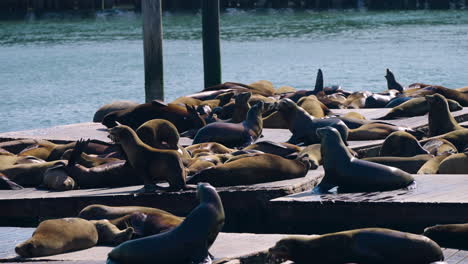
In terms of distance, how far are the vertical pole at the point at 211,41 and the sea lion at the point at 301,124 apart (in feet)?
20.4

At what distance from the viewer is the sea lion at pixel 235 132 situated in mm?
8664

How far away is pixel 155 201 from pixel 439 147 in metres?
2.88

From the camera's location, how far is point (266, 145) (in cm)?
768

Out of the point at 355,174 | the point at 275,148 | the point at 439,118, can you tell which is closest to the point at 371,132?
the point at 439,118

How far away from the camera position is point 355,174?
604 cm

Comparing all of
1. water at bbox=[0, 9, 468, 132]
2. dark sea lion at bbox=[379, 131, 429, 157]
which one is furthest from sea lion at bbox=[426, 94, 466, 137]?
water at bbox=[0, 9, 468, 132]

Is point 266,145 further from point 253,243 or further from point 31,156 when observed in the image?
point 253,243

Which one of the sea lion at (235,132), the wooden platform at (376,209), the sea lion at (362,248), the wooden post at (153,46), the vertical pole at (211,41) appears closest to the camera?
the sea lion at (362,248)

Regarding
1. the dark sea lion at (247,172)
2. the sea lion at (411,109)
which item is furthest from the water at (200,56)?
the dark sea lion at (247,172)

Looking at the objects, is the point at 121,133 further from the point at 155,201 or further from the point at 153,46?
the point at 153,46

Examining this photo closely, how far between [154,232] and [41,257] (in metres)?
0.60

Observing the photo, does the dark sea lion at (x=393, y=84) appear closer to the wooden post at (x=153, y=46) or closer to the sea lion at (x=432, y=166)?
the wooden post at (x=153, y=46)

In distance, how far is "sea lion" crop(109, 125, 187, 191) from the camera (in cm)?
617

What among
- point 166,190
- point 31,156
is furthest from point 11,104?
point 166,190
